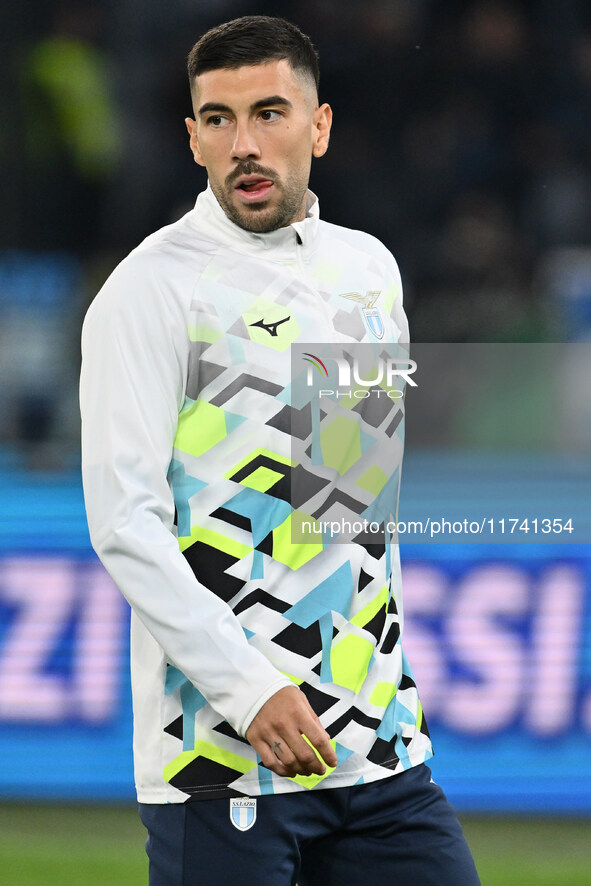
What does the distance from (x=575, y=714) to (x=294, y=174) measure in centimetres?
212

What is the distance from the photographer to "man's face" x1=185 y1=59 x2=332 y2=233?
1.85m

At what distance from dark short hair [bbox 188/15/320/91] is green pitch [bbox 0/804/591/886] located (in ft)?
6.91

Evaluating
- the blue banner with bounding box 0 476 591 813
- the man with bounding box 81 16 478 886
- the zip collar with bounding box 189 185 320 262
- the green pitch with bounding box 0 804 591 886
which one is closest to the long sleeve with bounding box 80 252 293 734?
the man with bounding box 81 16 478 886

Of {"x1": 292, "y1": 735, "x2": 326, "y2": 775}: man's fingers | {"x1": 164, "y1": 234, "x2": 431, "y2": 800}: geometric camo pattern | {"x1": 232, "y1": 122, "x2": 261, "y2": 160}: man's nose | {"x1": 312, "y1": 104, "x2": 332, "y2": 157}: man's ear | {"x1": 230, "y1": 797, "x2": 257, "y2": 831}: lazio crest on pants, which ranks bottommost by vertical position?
{"x1": 230, "y1": 797, "x2": 257, "y2": 831}: lazio crest on pants

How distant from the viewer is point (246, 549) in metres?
1.76

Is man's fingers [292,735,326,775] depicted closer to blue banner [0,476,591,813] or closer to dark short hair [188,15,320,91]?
dark short hair [188,15,320,91]

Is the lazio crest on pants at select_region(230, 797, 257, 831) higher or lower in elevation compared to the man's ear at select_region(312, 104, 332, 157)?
Result: lower

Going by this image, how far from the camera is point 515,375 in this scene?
3.91m

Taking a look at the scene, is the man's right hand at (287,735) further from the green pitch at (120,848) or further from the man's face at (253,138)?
the green pitch at (120,848)

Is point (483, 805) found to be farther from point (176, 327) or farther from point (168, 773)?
point (176, 327)

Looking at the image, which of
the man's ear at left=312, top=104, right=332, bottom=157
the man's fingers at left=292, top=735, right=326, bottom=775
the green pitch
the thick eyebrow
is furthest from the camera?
the green pitch

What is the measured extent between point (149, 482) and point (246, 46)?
2.09 ft

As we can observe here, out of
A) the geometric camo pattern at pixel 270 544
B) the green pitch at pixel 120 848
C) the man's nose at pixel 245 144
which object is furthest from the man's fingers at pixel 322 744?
the green pitch at pixel 120 848

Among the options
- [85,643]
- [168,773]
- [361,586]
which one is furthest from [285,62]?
[85,643]
